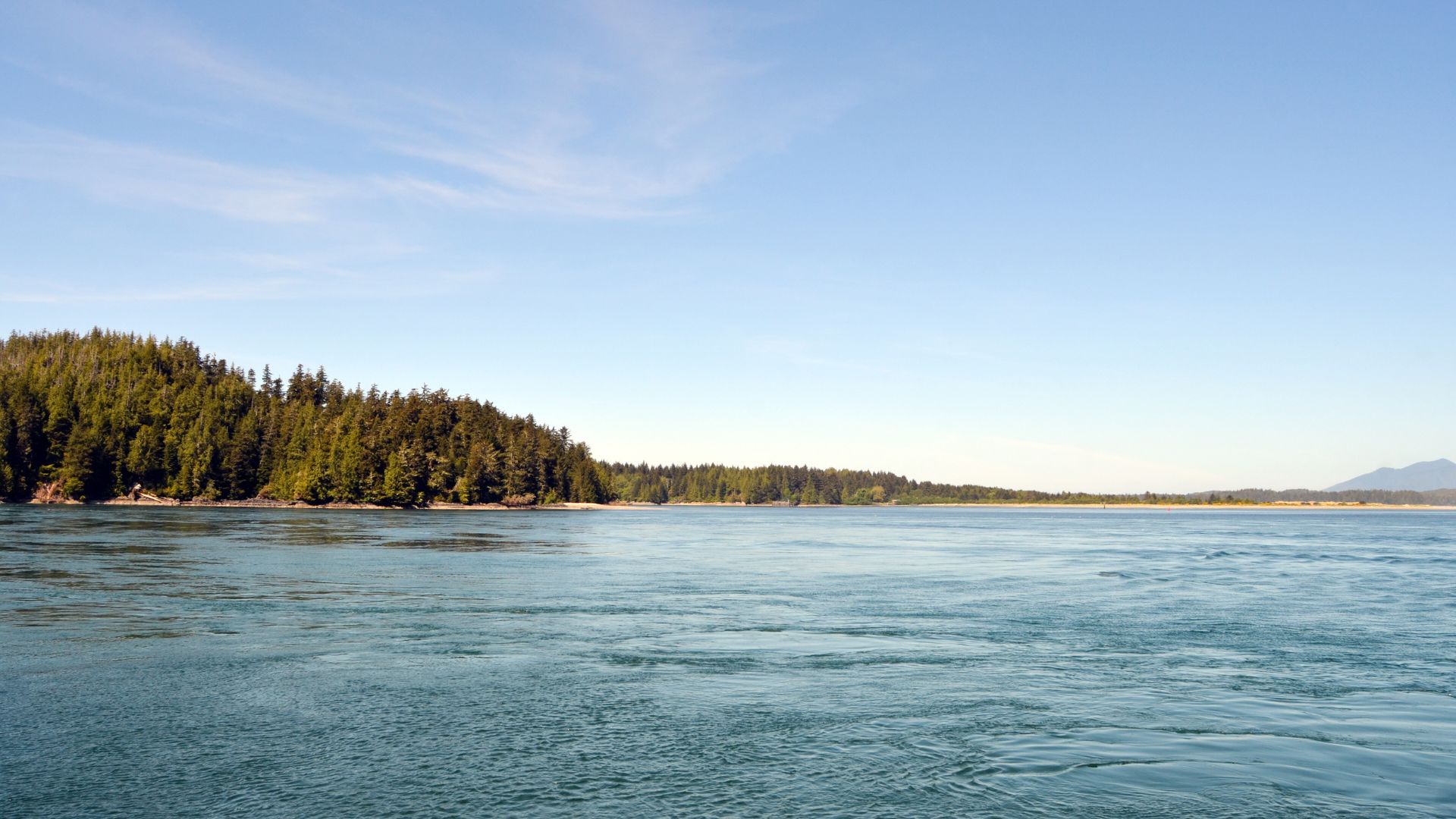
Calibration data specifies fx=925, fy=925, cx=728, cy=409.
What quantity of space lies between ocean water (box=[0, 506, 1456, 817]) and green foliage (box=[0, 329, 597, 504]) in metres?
124

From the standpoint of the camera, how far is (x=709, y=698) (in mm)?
16141

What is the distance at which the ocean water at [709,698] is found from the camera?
443 inches

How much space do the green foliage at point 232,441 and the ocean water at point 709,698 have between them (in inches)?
4890

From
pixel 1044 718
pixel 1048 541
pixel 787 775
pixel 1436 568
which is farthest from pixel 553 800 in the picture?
pixel 1048 541

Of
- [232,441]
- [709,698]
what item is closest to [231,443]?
[232,441]

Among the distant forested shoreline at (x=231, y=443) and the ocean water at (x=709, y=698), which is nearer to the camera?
the ocean water at (x=709, y=698)

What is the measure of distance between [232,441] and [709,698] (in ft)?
540

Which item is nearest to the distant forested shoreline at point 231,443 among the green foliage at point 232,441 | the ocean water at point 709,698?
the green foliage at point 232,441

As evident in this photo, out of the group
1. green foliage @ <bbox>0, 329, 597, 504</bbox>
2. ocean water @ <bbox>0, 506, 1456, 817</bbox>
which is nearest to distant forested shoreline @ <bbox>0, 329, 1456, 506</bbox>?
green foliage @ <bbox>0, 329, 597, 504</bbox>

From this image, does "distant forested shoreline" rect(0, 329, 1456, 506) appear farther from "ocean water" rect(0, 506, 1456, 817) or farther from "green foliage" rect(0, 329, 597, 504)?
"ocean water" rect(0, 506, 1456, 817)

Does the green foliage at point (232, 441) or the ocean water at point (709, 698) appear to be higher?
the green foliage at point (232, 441)

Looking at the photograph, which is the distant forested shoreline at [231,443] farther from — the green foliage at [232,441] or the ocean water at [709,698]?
the ocean water at [709,698]

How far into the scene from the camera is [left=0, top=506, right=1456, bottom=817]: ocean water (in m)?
11.2

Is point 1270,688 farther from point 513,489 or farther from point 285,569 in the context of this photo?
point 513,489
